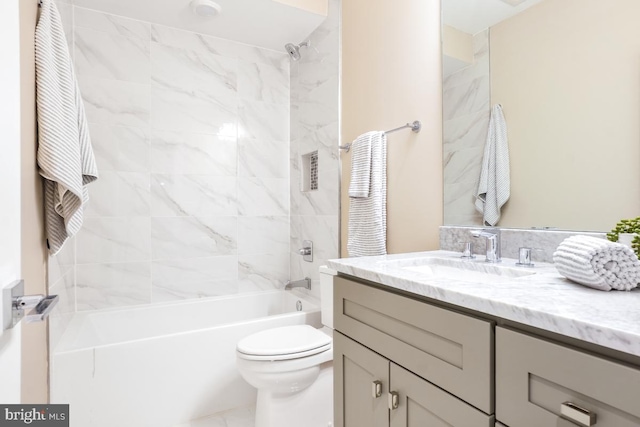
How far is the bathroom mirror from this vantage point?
3.24 feet

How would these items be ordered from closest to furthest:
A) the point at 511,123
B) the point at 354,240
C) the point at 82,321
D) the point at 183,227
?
the point at 511,123, the point at 354,240, the point at 82,321, the point at 183,227

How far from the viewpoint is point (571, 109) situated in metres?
1.10

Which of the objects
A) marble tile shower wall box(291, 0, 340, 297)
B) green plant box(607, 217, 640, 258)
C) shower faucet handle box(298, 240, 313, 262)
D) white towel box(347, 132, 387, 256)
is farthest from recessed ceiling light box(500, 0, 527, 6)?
shower faucet handle box(298, 240, 313, 262)

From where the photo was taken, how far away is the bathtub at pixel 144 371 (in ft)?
5.33

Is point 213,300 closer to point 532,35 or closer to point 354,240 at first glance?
point 354,240

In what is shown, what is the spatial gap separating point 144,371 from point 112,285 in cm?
77

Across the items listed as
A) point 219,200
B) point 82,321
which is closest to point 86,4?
point 219,200

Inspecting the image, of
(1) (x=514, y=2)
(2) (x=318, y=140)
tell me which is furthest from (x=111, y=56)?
(1) (x=514, y=2)

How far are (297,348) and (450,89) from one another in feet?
4.40

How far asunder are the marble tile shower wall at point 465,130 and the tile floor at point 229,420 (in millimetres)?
1476

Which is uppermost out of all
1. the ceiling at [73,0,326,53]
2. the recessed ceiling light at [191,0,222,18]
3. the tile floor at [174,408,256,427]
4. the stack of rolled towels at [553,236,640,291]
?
the ceiling at [73,0,326,53]

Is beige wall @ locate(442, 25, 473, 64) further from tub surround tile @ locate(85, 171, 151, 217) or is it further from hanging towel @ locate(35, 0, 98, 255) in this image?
tub surround tile @ locate(85, 171, 151, 217)

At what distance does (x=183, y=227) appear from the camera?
2.49 meters

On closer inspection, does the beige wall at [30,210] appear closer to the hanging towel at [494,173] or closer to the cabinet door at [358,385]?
the cabinet door at [358,385]
